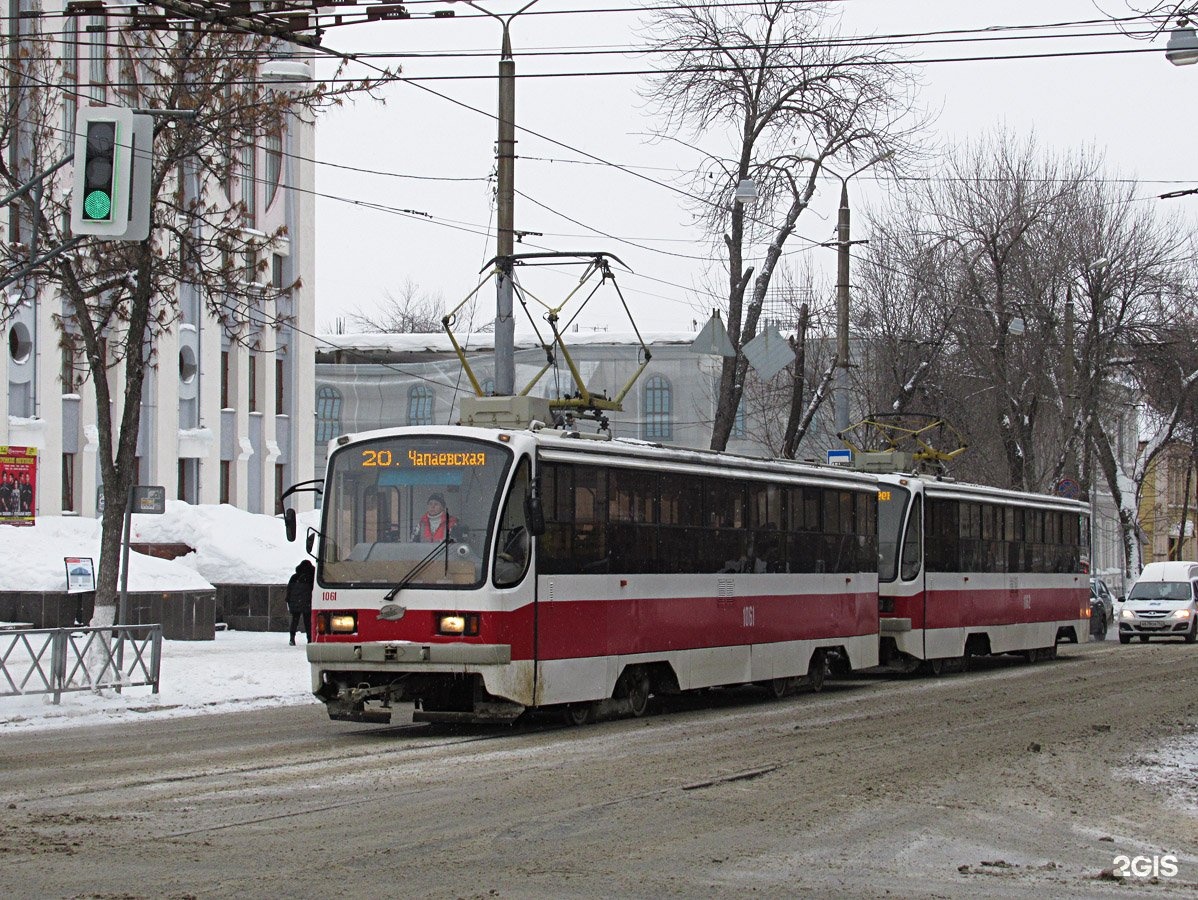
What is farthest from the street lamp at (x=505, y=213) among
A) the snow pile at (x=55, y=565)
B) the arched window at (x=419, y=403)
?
the arched window at (x=419, y=403)

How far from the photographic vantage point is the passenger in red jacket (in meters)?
16.9

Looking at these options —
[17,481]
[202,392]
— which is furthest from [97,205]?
[202,392]

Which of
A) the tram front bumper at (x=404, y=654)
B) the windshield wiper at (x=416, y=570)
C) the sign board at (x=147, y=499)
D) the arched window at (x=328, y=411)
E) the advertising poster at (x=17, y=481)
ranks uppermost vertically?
the arched window at (x=328, y=411)

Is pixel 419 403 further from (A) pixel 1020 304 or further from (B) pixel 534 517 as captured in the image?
(B) pixel 534 517

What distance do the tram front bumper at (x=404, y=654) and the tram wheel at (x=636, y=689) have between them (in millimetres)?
2831

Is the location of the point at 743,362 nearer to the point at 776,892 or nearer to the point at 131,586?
the point at 131,586

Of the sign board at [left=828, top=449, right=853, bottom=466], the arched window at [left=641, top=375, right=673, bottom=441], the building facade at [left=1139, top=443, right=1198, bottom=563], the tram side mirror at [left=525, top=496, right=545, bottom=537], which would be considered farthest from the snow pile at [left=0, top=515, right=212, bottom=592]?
the building facade at [left=1139, top=443, right=1198, bottom=563]

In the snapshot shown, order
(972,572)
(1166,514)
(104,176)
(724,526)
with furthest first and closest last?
(1166,514)
(972,572)
(724,526)
(104,176)

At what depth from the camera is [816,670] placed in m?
23.8

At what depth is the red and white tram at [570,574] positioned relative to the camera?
1677cm

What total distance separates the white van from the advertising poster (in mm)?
24876

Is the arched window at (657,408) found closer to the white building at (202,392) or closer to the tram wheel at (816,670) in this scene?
the white building at (202,392)

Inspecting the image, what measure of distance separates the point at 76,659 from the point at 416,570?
5.43 meters

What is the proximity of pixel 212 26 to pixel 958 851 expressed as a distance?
14225 mm
